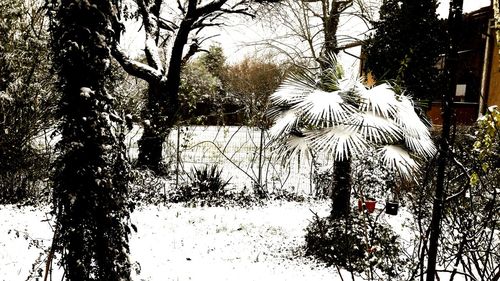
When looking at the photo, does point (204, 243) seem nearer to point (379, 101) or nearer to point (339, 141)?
point (339, 141)

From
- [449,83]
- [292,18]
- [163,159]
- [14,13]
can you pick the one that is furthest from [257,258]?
[292,18]

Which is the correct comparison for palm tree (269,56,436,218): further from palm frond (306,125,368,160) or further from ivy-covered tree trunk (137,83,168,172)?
ivy-covered tree trunk (137,83,168,172)

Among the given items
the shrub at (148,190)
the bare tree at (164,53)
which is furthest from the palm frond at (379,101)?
the bare tree at (164,53)

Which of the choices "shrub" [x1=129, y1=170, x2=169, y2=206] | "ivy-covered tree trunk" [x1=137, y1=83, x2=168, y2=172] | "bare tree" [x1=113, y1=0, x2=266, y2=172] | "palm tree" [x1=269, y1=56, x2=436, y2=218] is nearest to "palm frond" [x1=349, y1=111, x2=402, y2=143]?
"palm tree" [x1=269, y1=56, x2=436, y2=218]

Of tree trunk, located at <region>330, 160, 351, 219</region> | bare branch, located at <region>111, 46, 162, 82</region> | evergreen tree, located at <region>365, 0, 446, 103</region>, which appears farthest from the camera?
evergreen tree, located at <region>365, 0, 446, 103</region>

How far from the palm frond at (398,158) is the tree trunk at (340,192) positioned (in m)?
0.80

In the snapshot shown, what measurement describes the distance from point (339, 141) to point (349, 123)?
0.76 ft

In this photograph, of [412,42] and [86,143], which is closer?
[86,143]

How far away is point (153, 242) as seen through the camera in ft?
19.3

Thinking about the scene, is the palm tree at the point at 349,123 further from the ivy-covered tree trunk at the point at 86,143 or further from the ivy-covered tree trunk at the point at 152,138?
the ivy-covered tree trunk at the point at 152,138

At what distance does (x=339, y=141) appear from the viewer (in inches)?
167

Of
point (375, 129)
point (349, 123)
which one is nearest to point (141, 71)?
point (349, 123)

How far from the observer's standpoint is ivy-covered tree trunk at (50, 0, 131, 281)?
8.10 feet

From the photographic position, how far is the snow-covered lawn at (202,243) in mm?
4742
